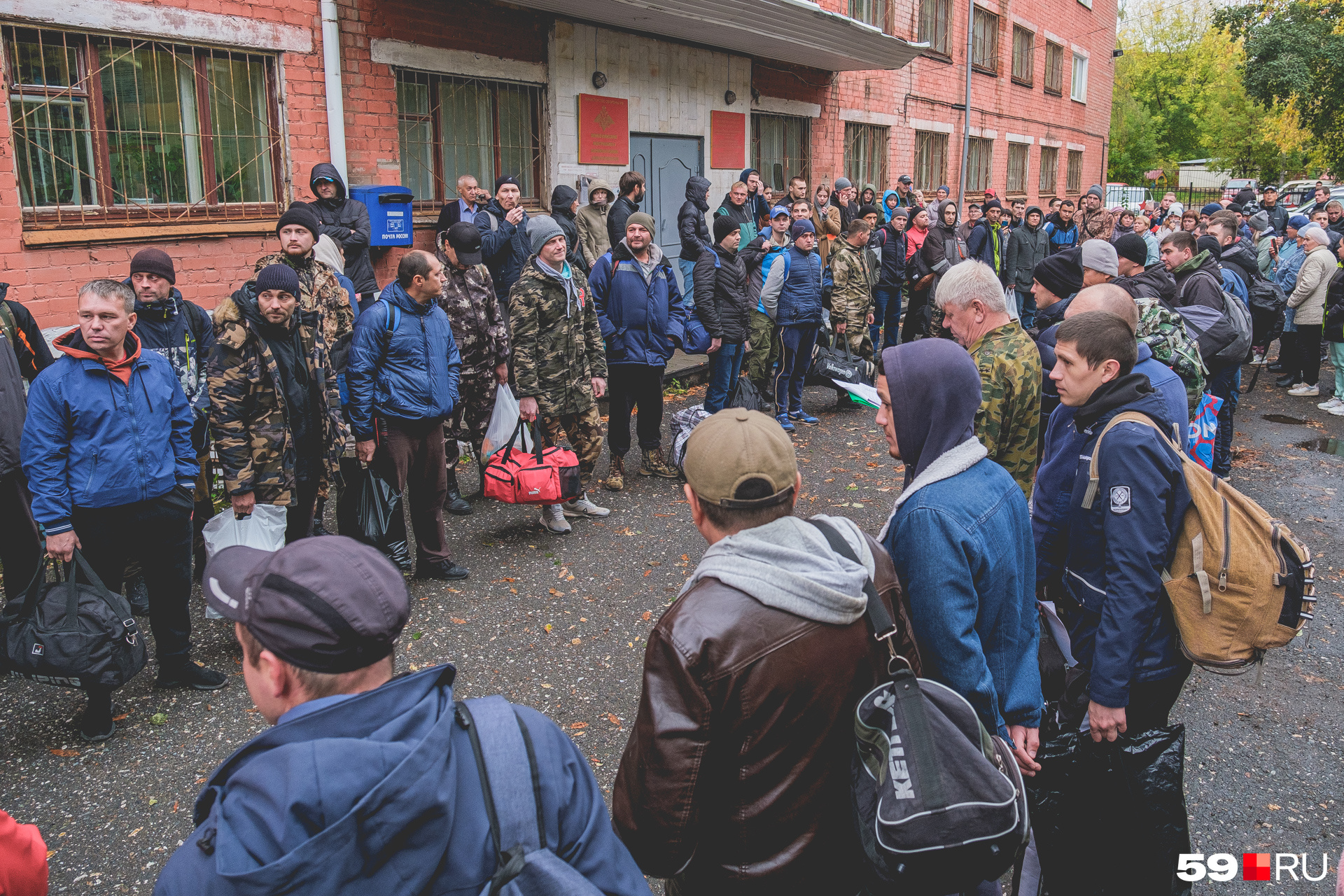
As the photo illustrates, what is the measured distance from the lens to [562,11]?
1066 centimetres

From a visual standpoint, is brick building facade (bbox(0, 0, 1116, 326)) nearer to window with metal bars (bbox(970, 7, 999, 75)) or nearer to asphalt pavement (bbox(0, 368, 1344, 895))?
asphalt pavement (bbox(0, 368, 1344, 895))

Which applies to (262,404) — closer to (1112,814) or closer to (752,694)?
(752,694)

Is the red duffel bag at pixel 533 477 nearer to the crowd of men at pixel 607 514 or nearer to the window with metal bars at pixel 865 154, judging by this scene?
the crowd of men at pixel 607 514

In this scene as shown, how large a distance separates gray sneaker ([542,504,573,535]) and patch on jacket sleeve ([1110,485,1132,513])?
444 cm

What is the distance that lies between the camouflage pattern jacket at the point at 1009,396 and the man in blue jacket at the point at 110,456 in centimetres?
372

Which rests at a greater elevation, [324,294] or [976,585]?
[324,294]

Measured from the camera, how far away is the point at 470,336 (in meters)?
7.00

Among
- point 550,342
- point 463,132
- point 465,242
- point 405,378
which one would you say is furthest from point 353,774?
point 463,132

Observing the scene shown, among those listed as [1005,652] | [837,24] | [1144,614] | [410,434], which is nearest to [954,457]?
[1005,652]

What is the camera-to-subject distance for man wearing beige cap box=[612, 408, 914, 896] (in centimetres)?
189

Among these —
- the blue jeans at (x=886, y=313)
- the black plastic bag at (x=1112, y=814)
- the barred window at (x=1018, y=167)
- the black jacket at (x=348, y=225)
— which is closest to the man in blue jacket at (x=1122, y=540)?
the black plastic bag at (x=1112, y=814)

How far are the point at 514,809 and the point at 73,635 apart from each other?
3.38 metres

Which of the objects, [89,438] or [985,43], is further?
[985,43]

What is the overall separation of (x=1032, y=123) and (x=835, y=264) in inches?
708
